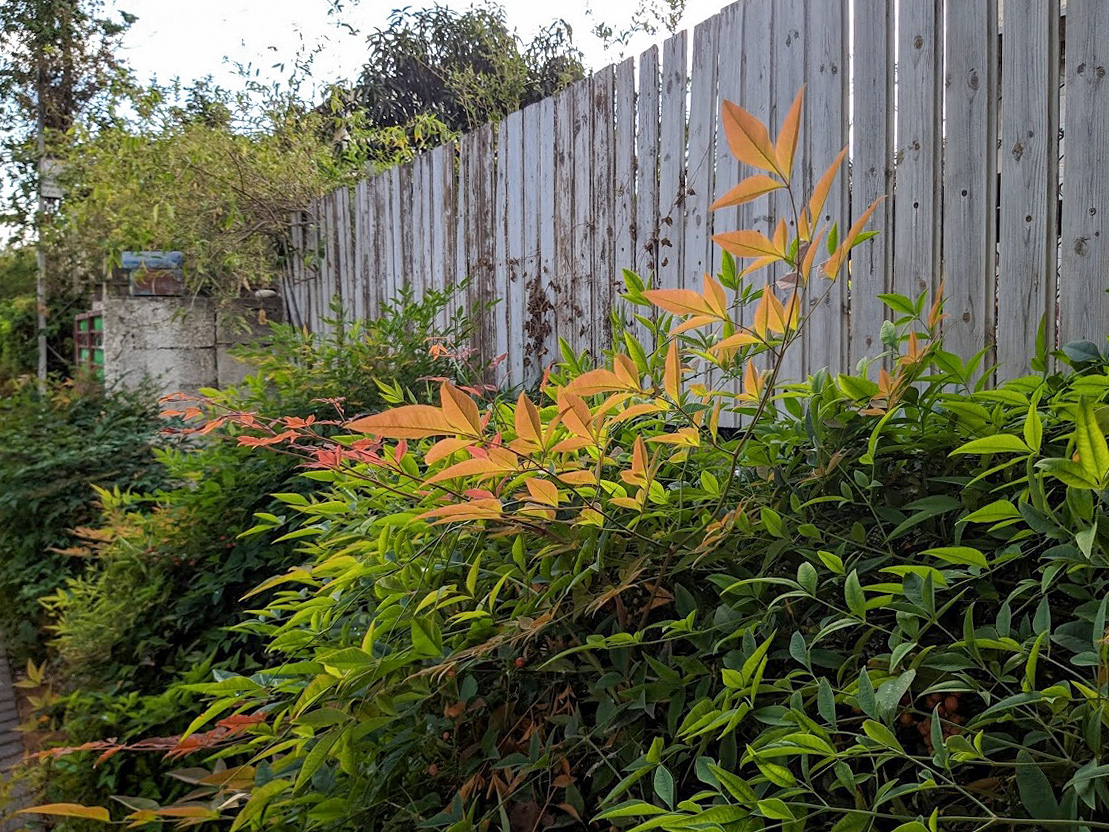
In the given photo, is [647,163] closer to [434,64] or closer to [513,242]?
[513,242]

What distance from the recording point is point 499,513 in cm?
86

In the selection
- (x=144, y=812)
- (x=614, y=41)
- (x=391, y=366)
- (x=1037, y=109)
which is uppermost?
(x=614, y=41)

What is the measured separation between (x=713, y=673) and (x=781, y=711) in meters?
0.14

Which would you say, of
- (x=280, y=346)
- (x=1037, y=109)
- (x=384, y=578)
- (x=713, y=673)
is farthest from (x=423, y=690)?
(x=280, y=346)

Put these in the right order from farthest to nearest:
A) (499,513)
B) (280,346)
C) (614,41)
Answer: (614,41) < (280,346) < (499,513)

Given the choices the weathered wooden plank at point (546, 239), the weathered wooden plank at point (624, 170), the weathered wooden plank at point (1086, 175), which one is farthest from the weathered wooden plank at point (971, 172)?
the weathered wooden plank at point (546, 239)

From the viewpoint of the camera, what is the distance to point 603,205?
3.71 metres

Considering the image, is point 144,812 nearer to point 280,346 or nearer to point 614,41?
point 280,346

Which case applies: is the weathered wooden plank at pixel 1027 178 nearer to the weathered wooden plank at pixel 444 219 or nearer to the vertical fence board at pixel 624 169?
the vertical fence board at pixel 624 169

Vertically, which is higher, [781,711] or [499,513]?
[499,513]

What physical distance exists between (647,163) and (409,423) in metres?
2.91

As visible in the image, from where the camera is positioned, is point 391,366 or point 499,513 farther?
point 391,366

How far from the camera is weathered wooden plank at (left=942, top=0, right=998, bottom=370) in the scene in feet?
7.34

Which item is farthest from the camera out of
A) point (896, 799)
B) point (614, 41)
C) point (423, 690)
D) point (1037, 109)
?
point (614, 41)
